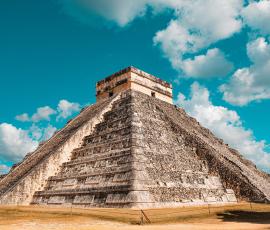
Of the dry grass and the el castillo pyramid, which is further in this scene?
the el castillo pyramid

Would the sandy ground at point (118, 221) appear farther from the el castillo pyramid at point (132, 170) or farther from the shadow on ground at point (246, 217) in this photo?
the el castillo pyramid at point (132, 170)

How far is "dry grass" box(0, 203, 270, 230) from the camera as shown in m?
9.07

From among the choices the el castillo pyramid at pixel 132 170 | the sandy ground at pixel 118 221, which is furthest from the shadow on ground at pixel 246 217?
the el castillo pyramid at pixel 132 170

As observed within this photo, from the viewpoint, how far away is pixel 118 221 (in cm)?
991

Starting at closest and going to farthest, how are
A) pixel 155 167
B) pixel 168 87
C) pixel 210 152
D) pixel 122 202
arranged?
1. pixel 122 202
2. pixel 155 167
3. pixel 210 152
4. pixel 168 87

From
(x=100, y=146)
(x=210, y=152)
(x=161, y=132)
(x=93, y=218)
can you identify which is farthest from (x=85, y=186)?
(x=210, y=152)

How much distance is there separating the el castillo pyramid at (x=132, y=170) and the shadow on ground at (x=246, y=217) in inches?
96.0

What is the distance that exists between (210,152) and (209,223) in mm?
7891

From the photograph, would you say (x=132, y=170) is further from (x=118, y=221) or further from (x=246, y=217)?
(x=246, y=217)

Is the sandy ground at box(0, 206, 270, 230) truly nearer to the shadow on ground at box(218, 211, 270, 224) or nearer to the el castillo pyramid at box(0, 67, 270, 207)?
the shadow on ground at box(218, 211, 270, 224)

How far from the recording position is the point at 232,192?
53.1ft

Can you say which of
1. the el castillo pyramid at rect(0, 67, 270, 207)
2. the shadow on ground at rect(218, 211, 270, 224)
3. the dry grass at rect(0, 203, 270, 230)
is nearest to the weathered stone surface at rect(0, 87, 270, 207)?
the el castillo pyramid at rect(0, 67, 270, 207)

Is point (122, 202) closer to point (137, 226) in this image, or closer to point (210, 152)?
point (137, 226)

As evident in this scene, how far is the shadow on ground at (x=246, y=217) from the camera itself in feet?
34.4
